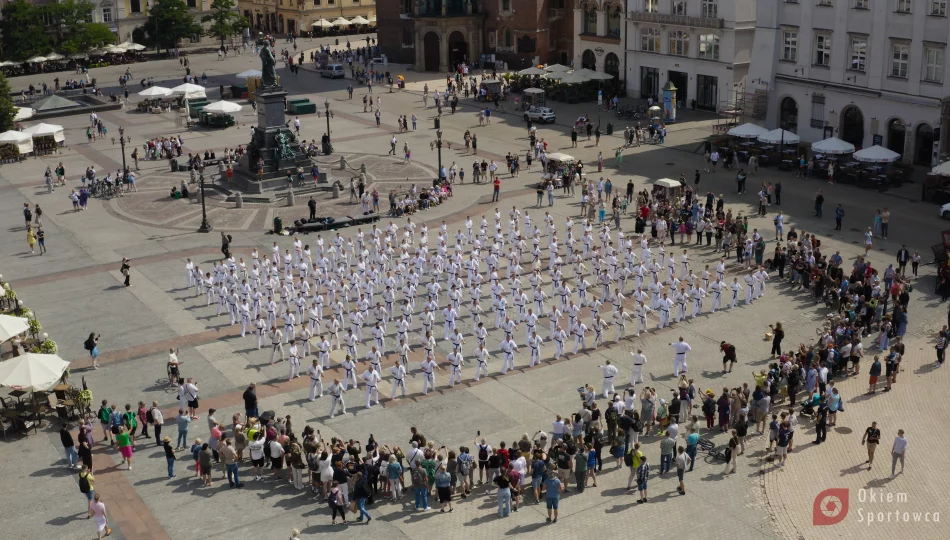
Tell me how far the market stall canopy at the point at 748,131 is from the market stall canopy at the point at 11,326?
3997 cm

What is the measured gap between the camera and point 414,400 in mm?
32719

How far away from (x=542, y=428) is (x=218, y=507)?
911 centimetres

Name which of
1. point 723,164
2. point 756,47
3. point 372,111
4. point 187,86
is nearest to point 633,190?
point 723,164

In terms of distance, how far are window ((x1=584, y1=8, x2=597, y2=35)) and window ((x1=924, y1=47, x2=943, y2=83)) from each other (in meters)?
32.1

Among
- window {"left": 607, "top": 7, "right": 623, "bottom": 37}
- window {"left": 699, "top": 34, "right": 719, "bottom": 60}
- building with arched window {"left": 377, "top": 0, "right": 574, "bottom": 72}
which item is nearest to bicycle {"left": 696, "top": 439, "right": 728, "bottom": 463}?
window {"left": 699, "top": 34, "right": 719, "bottom": 60}

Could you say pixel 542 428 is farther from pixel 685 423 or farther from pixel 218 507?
pixel 218 507

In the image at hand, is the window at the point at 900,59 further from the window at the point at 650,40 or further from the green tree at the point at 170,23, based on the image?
the green tree at the point at 170,23

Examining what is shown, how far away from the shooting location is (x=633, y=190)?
55.6 m

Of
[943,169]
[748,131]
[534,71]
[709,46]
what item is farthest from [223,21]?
[943,169]

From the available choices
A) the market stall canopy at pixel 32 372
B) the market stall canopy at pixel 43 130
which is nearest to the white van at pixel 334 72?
the market stall canopy at pixel 43 130

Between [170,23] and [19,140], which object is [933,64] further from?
[170,23]

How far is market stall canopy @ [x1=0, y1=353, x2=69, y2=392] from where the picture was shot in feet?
101

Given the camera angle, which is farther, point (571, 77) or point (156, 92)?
point (156, 92)

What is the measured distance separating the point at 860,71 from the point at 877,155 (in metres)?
7.22
